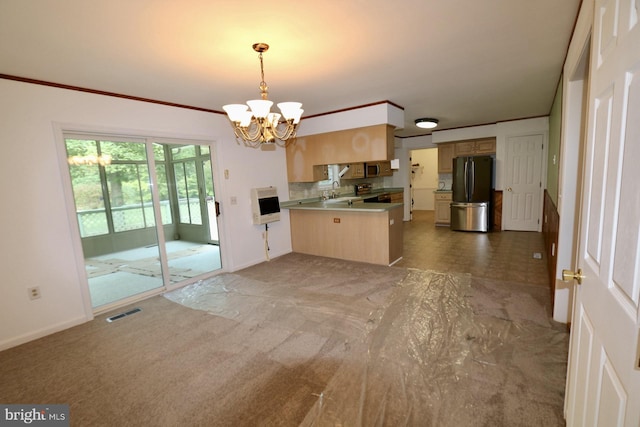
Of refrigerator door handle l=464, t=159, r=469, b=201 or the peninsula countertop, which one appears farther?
refrigerator door handle l=464, t=159, r=469, b=201

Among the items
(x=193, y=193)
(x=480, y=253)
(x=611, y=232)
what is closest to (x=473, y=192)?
(x=480, y=253)

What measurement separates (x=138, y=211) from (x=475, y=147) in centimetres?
713

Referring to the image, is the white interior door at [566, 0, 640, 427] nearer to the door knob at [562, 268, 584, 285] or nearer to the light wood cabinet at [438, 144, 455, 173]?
the door knob at [562, 268, 584, 285]

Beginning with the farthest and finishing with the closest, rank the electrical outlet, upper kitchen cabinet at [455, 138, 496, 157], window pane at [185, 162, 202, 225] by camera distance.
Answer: upper kitchen cabinet at [455, 138, 496, 157] < window pane at [185, 162, 202, 225] < the electrical outlet

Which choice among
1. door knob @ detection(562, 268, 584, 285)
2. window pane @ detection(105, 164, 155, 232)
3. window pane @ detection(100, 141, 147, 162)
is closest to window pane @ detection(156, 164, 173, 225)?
window pane @ detection(105, 164, 155, 232)

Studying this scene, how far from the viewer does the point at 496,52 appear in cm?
251

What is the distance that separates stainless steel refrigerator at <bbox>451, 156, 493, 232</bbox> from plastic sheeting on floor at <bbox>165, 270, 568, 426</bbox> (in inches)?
127

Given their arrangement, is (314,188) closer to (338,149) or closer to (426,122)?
(338,149)

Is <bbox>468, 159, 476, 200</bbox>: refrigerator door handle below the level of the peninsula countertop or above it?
above

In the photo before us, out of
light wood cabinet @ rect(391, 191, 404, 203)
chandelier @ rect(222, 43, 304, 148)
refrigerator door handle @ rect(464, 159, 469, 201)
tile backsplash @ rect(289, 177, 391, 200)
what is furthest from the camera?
light wood cabinet @ rect(391, 191, 404, 203)

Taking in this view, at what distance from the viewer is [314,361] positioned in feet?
7.04

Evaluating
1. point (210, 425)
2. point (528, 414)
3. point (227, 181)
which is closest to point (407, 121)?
point (227, 181)

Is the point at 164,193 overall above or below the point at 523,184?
above

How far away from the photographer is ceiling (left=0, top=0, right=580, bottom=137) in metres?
1.75
